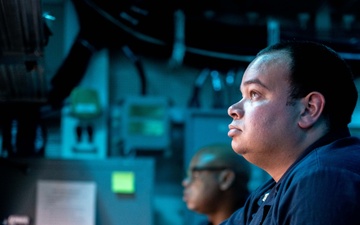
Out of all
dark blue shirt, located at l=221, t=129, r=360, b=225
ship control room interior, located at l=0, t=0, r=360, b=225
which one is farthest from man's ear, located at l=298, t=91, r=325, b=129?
ship control room interior, located at l=0, t=0, r=360, b=225

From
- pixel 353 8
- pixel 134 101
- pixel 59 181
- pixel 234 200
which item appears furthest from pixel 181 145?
pixel 353 8

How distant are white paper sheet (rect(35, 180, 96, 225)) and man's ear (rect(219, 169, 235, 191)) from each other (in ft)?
2.09

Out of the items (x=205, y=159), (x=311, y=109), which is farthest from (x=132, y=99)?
(x=311, y=109)

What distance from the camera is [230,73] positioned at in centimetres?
366

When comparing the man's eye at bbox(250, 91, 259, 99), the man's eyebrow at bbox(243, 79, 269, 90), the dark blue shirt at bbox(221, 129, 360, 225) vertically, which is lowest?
the dark blue shirt at bbox(221, 129, 360, 225)

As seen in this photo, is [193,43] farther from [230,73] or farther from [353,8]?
[353,8]

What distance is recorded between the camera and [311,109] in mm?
1369

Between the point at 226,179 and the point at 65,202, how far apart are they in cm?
80

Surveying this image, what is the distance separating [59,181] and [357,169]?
183 centimetres

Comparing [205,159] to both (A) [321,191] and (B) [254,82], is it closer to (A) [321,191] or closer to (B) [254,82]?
(B) [254,82]

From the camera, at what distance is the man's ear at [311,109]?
53.6 inches

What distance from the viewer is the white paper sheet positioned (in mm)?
2688

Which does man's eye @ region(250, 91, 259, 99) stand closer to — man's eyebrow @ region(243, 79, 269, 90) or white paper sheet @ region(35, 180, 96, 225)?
man's eyebrow @ region(243, 79, 269, 90)

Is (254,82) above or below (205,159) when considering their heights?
above
